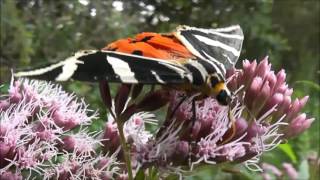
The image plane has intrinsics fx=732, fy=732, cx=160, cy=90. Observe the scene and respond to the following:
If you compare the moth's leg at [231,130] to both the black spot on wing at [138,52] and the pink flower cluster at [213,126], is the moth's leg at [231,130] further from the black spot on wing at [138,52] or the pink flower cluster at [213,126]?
the black spot on wing at [138,52]

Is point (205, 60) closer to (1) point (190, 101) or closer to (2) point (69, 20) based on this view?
(1) point (190, 101)

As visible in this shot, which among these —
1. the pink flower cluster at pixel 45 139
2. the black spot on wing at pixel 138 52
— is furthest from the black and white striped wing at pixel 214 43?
the pink flower cluster at pixel 45 139

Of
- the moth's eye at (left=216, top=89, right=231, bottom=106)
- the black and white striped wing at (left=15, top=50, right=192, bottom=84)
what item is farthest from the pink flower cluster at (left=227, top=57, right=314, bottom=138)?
the black and white striped wing at (left=15, top=50, right=192, bottom=84)

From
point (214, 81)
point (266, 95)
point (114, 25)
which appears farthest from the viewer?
point (114, 25)

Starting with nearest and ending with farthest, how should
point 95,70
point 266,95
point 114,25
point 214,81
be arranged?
1. point 95,70
2. point 214,81
3. point 266,95
4. point 114,25

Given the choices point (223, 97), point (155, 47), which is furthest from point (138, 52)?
point (223, 97)

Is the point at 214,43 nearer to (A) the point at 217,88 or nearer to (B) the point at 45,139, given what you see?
(A) the point at 217,88

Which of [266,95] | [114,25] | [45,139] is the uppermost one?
[266,95]

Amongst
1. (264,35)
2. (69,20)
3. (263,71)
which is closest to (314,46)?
(264,35)
